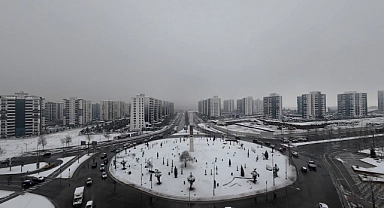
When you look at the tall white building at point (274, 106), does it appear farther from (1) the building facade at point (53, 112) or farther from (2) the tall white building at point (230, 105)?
(1) the building facade at point (53, 112)

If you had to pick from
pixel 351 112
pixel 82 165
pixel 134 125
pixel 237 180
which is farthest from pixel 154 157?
pixel 351 112

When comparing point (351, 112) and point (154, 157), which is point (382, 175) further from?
point (351, 112)

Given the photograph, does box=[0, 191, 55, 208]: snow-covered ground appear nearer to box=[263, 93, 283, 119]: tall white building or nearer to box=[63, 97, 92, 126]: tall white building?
box=[63, 97, 92, 126]: tall white building

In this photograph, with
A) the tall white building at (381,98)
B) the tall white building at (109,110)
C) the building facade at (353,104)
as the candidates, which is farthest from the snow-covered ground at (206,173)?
the tall white building at (381,98)

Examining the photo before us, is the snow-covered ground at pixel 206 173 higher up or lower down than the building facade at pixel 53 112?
lower down

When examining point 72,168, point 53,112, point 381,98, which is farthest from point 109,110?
point 381,98

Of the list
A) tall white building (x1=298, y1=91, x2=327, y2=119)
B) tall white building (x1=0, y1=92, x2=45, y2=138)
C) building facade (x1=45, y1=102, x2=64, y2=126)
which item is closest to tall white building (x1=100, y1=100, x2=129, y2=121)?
building facade (x1=45, y1=102, x2=64, y2=126)
